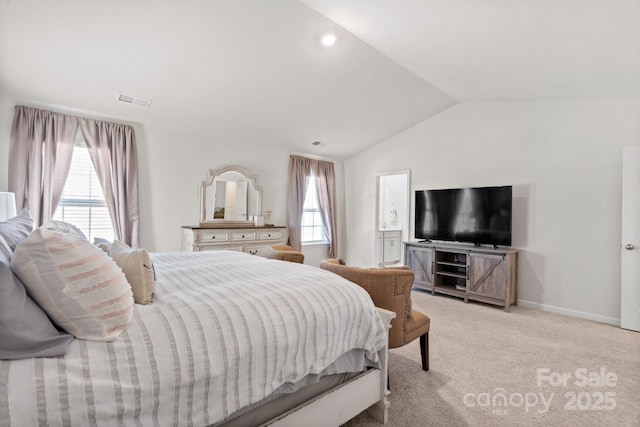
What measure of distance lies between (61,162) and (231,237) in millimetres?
2134

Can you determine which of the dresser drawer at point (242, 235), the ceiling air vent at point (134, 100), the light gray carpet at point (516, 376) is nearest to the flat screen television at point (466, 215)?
the light gray carpet at point (516, 376)

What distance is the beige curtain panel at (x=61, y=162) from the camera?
11.0 ft

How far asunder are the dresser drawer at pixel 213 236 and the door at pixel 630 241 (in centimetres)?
474

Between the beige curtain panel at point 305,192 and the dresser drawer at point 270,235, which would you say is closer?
the dresser drawer at point 270,235

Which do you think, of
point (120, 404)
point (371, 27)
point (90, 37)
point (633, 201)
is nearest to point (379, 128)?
point (371, 27)

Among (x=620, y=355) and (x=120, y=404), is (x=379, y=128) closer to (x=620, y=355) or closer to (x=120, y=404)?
(x=620, y=355)

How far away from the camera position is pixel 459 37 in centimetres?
285

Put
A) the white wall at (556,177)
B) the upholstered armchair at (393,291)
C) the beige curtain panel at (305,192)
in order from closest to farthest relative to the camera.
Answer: the upholstered armchair at (393,291), the white wall at (556,177), the beige curtain panel at (305,192)

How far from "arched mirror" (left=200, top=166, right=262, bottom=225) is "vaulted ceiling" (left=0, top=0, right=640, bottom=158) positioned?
78cm

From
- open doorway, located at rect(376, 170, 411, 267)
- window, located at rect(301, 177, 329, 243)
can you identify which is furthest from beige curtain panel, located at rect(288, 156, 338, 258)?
open doorway, located at rect(376, 170, 411, 267)

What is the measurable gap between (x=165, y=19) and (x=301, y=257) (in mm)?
2467

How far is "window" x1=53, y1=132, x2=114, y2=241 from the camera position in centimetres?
373

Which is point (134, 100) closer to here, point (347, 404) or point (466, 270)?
point (347, 404)

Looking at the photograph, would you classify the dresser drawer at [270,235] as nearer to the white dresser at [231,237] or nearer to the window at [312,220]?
the white dresser at [231,237]
